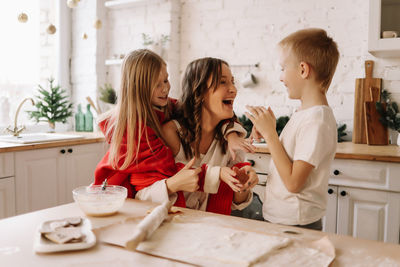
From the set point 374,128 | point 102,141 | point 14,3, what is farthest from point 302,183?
point 14,3

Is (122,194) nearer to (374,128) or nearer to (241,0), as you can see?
(374,128)

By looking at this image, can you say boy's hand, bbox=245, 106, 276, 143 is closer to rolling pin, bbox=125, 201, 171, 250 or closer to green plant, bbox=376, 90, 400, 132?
rolling pin, bbox=125, 201, 171, 250

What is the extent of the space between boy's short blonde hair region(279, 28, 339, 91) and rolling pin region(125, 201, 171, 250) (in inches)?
30.5

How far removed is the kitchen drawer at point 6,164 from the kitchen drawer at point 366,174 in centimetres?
200

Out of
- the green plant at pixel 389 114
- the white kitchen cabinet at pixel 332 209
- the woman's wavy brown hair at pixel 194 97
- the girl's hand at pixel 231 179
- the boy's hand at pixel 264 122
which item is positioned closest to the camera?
the girl's hand at pixel 231 179

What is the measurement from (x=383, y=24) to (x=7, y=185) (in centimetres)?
259

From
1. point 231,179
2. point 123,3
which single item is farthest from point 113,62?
point 231,179

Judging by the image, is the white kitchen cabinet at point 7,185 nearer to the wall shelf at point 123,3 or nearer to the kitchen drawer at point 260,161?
the kitchen drawer at point 260,161

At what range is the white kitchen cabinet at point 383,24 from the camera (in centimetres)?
232

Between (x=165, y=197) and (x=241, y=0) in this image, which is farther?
(x=241, y=0)

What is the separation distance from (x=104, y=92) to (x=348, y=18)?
2079mm

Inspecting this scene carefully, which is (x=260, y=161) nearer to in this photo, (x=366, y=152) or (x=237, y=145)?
(x=366, y=152)

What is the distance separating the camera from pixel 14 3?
3303mm

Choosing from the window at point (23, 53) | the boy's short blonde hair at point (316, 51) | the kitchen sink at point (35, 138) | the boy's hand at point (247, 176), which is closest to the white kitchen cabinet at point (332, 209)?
the boy's short blonde hair at point (316, 51)
